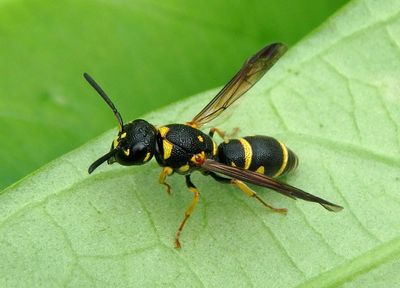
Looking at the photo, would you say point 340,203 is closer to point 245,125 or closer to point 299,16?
point 245,125

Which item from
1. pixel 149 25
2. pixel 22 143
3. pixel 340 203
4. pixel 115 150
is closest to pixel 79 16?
pixel 149 25

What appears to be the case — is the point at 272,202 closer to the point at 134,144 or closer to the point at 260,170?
the point at 260,170

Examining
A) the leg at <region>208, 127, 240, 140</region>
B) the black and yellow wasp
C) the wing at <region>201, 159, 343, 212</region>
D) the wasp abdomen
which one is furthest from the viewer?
the leg at <region>208, 127, 240, 140</region>

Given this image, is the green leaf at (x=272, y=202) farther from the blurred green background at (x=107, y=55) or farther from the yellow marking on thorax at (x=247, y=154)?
the blurred green background at (x=107, y=55)

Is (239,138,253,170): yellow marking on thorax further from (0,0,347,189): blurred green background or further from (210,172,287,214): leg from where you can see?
(0,0,347,189): blurred green background

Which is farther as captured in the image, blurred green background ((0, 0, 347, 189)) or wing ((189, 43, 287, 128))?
blurred green background ((0, 0, 347, 189))

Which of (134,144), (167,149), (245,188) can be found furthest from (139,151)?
(245,188)

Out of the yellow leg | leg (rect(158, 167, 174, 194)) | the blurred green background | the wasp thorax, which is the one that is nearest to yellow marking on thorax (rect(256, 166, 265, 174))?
the yellow leg
